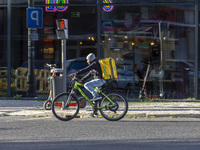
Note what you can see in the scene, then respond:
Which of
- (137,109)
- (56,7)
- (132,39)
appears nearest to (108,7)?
(132,39)

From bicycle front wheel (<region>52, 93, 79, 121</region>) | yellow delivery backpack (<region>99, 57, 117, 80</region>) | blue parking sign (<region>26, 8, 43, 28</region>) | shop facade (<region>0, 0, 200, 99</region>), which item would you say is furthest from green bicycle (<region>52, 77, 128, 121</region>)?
blue parking sign (<region>26, 8, 43, 28</region>)

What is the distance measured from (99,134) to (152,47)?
660 centimetres

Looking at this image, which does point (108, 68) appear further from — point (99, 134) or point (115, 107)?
point (99, 134)

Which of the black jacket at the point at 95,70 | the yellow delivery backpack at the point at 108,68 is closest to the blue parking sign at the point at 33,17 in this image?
the yellow delivery backpack at the point at 108,68

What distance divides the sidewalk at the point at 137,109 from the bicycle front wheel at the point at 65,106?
95cm

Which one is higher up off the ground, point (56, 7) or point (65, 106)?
point (56, 7)

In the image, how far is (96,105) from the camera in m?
10.5

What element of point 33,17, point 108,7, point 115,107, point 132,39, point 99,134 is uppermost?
point 108,7

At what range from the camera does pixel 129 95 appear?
47.8 ft

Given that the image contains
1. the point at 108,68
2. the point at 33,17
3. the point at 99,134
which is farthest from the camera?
the point at 33,17

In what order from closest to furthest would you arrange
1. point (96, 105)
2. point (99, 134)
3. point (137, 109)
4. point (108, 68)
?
point (99, 134)
point (96, 105)
point (108, 68)
point (137, 109)

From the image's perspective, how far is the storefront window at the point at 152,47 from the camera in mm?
14359

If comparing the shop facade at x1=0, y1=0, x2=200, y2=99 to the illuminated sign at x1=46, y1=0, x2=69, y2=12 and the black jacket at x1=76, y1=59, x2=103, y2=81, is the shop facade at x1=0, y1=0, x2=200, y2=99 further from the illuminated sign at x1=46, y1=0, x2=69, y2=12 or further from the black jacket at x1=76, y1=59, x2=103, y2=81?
the black jacket at x1=76, y1=59, x2=103, y2=81

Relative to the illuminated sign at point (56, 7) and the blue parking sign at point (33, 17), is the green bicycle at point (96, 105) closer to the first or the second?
the blue parking sign at point (33, 17)
